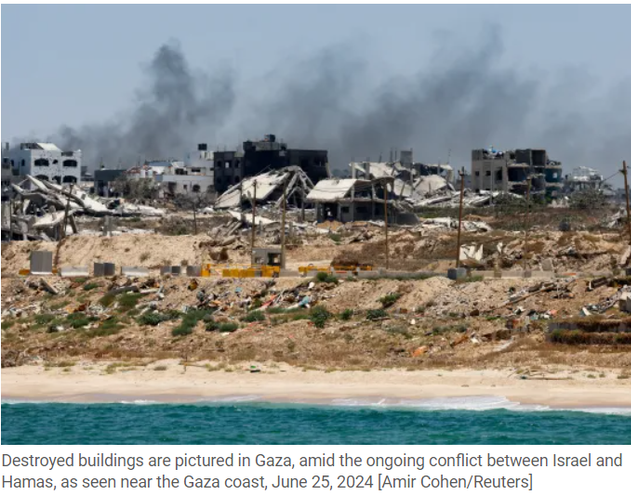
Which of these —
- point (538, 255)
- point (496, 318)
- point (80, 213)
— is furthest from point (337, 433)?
point (80, 213)

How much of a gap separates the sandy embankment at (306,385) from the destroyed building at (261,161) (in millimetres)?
103910

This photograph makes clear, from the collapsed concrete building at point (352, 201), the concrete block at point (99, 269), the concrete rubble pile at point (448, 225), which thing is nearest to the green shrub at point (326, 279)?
the concrete block at point (99, 269)

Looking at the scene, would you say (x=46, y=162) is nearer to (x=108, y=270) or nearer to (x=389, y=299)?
(x=108, y=270)

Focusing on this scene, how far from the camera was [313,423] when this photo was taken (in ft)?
136

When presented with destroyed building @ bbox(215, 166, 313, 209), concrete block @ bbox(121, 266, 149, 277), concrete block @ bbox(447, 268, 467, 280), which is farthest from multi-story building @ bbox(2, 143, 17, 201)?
concrete block @ bbox(447, 268, 467, 280)

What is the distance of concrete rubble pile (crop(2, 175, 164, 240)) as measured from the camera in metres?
110

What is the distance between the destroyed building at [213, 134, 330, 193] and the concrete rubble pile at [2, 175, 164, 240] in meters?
18.5

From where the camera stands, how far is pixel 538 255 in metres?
81.0

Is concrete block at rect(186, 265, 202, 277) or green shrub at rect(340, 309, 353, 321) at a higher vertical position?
concrete block at rect(186, 265, 202, 277)

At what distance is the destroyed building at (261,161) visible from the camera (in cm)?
15438

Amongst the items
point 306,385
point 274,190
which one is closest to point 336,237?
point 274,190

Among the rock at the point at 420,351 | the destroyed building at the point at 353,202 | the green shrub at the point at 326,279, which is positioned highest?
the destroyed building at the point at 353,202

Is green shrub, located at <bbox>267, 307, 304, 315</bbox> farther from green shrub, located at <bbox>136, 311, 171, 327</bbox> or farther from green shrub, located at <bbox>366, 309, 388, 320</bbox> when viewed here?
green shrub, located at <bbox>136, 311, 171, 327</bbox>

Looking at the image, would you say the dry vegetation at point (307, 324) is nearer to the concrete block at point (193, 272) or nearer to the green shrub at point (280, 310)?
the green shrub at point (280, 310)
